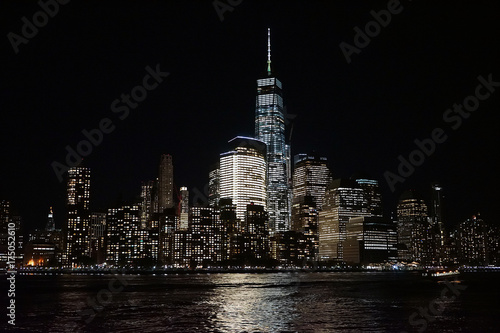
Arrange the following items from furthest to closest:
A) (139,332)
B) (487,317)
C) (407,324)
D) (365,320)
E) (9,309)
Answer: (9,309) → (487,317) → (365,320) → (407,324) → (139,332)

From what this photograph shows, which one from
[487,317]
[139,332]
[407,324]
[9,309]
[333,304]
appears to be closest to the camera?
[139,332]

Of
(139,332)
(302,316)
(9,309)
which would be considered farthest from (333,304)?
(9,309)

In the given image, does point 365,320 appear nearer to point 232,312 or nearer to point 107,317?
point 232,312

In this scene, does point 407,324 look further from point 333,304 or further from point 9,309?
point 9,309

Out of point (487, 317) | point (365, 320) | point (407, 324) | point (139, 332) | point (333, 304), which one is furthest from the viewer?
point (333, 304)

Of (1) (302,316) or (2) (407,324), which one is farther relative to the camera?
(1) (302,316)

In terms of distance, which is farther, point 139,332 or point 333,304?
point 333,304

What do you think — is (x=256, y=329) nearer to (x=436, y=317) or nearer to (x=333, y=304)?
(x=436, y=317)

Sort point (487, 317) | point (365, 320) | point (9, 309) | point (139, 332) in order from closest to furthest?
point (139, 332) < point (365, 320) < point (487, 317) < point (9, 309)

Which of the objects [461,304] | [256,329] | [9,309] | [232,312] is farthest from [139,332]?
[461,304]
